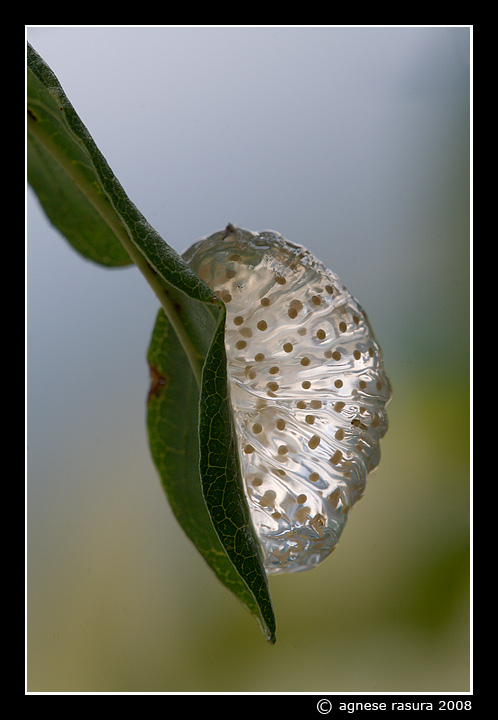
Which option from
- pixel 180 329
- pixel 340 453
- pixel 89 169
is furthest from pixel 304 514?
pixel 89 169

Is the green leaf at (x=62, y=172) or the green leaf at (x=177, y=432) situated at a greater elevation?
the green leaf at (x=62, y=172)

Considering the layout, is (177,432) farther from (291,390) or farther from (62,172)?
(62,172)

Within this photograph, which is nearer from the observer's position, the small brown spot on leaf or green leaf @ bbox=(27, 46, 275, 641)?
green leaf @ bbox=(27, 46, 275, 641)

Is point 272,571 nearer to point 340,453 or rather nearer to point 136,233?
point 340,453

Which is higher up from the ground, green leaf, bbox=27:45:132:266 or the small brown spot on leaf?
green leaf, bbox=27:45:132:266

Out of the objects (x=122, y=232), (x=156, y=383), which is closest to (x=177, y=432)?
(x=156, y=383)
